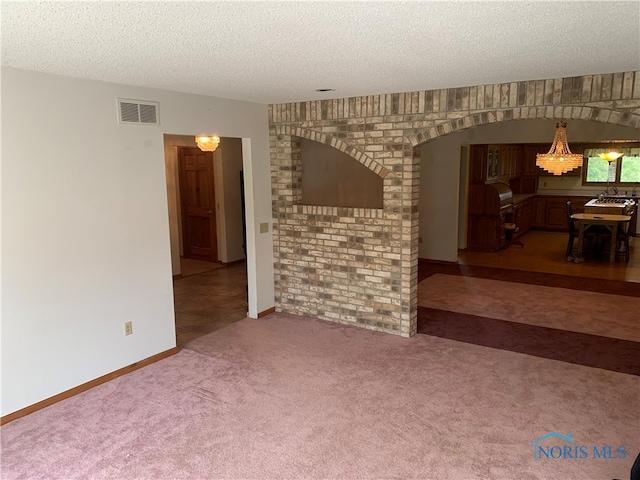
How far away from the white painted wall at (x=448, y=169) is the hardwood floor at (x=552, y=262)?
58cm

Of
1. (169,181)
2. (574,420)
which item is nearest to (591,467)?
(574,420)

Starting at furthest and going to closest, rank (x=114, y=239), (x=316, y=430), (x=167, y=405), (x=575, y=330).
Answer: (x=575, y=330)
(x=114, y=239)
(x=167, y=405)
(x=316, y=430)

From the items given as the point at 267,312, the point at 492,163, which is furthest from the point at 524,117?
the point at 492,163

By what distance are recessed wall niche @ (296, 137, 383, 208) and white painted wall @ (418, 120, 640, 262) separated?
2305 mm

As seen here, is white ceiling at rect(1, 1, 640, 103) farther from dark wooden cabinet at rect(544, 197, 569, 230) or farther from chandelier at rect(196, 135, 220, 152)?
dark wooden cabinet at rect(544, 197, 569, 230)

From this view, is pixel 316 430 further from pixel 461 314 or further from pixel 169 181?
pixel 169 181

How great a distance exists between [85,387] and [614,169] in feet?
37.5

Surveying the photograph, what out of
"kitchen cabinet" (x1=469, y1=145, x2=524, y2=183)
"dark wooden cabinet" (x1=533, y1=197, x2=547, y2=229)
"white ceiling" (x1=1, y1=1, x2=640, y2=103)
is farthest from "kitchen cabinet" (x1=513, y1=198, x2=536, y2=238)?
"white ceiling" (x1=1, y1=1, x2=640, y2=103)

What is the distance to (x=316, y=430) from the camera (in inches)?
118

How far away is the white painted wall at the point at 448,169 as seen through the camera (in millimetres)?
7328

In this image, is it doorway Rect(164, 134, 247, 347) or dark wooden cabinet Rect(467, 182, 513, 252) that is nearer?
doorway Rect(164, 134, 247, 347)

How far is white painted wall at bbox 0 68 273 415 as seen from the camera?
3057 mm

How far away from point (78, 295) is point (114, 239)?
48cm

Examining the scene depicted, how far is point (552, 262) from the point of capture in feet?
25.9
